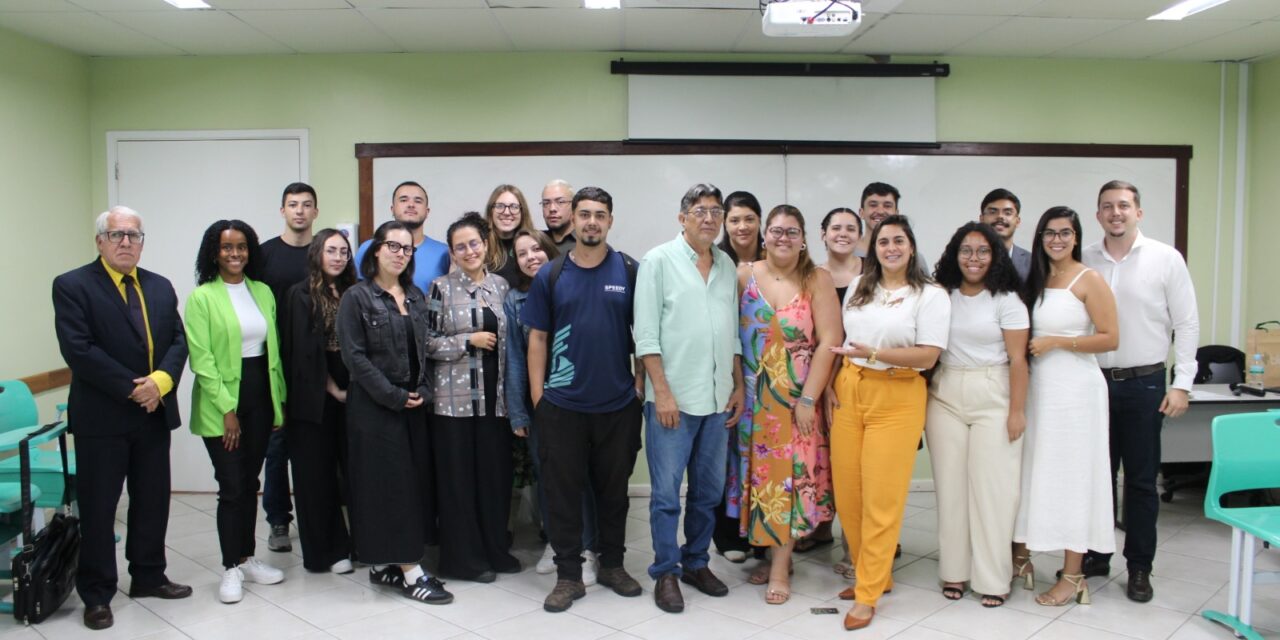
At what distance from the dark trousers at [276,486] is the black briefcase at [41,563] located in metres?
0.89

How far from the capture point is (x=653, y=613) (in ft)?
10.8

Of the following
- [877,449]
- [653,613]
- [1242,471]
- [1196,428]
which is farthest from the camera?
[1196,428]

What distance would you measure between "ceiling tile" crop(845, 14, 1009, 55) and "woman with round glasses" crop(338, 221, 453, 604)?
9.39ft

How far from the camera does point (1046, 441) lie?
10.5ft

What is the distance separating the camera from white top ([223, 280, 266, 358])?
3.47 m

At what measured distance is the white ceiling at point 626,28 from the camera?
421 cm

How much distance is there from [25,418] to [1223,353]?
21.0ft

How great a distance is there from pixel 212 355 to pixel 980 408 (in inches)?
117

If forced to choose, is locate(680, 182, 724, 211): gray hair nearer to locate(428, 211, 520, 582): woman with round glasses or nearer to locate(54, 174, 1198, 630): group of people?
locate(54, 174, 1198, 630): group of people

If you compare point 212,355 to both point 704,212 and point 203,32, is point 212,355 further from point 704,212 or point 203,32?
point 203,32

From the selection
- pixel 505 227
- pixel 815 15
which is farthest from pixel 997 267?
pixel 505 227

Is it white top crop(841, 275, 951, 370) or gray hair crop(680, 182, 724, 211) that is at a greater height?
gray hair crop(680, 182, 724, 211)

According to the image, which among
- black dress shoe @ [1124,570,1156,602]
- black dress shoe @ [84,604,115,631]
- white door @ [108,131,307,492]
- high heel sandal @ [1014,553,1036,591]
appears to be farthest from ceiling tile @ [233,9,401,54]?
black dress shoe @ [1124,570,1156,602]

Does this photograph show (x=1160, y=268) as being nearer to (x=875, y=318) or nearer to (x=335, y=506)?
(x=875, y=318)
